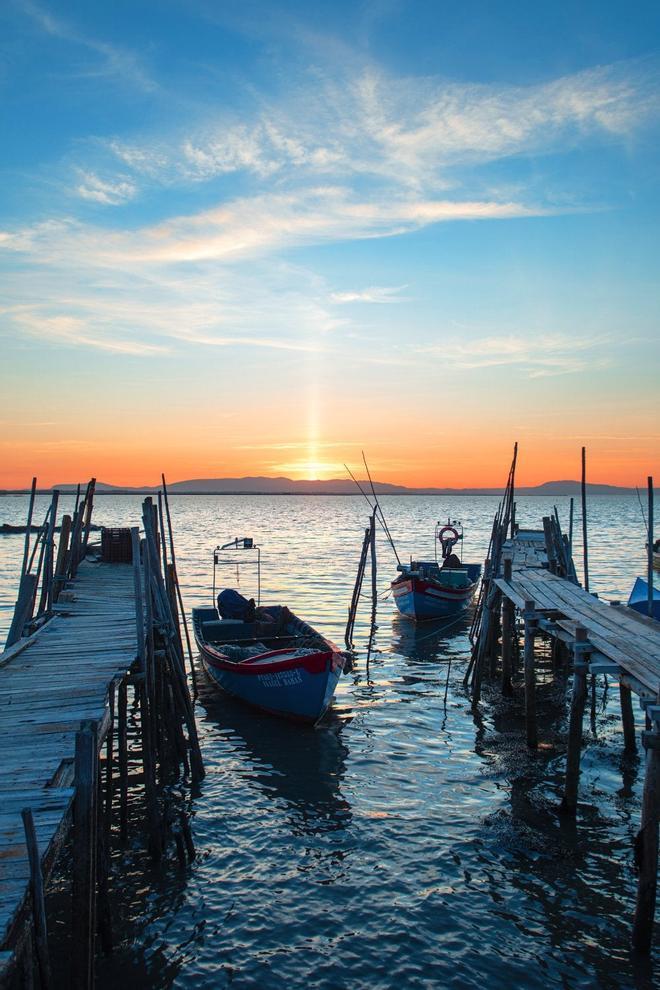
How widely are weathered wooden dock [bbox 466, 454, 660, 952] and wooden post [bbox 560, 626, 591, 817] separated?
0.01 metres

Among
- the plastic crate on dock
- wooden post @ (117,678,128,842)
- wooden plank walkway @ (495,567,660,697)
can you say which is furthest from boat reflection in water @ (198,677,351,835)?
the plastic crate on dock

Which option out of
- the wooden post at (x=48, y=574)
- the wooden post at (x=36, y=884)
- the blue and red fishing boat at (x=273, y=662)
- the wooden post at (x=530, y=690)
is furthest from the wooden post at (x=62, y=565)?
the wooden post at (x=36, y=884)

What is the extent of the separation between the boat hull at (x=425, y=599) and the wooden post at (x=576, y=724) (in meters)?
17.7

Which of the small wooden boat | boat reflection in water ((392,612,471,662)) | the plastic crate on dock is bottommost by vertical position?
boat reflection in water ((392,612,471,662))

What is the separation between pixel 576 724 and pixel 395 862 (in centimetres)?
328

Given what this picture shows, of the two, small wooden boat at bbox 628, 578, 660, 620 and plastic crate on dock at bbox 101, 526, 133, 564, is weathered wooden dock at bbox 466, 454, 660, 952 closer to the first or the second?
small wooden boat at bbox 628, 578, 660, 620

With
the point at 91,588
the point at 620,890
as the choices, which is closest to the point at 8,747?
the point at 620,890

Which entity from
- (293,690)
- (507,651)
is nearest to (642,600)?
(507,651)

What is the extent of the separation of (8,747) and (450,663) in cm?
1606

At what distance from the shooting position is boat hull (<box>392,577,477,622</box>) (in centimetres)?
2884

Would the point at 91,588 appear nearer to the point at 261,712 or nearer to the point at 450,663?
Answer: the point at 261,712

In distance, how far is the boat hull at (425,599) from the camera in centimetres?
2884

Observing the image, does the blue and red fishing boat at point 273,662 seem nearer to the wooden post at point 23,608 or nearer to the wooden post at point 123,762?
the wooden post at point 23,608

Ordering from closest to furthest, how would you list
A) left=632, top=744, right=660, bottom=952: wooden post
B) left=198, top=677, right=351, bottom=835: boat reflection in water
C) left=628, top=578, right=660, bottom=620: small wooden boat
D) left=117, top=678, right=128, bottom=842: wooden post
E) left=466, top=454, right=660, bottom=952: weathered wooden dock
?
left=632, top=744, right=660, bottom=952: wooden post
left=466, top=454, right=660, bottom=952: weathered wooden dock
left=117, top=678, right=128, bottom=842: wooden post
left=198, top=677, right=351, bottom=835: boat reflection in water
left=628, top=578, right=660, bottom=620: small wooden boat
